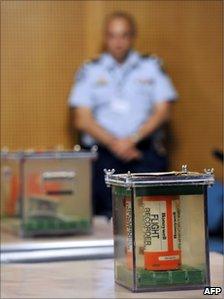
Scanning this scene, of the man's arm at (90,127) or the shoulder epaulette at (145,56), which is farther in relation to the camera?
the shoulder epaulette at (145,56)

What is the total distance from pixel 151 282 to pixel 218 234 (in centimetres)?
61

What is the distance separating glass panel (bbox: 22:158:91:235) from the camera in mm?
2230

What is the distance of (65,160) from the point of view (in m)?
2.27

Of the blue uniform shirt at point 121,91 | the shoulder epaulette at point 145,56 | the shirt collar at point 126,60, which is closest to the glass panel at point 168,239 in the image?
the blue uniform shirt at point 121,91

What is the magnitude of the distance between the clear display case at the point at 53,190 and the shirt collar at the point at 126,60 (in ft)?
5.35

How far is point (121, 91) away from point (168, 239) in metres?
2.76

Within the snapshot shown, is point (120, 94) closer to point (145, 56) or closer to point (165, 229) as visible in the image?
point (145, 56)

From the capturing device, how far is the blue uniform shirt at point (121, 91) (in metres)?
3.68

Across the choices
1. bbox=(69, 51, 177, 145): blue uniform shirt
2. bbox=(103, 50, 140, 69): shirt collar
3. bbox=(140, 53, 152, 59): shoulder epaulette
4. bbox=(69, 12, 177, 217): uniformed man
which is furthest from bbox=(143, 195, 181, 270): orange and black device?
bbox=(140, 53, 152, 59): shoulder epaulette

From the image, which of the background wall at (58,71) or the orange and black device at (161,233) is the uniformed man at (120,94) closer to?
the background wall at (58,71)

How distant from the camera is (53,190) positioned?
2271 millimetres

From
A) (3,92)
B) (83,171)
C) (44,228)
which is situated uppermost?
(3,92)

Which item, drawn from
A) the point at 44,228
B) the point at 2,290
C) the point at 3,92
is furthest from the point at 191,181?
the point at 3,92

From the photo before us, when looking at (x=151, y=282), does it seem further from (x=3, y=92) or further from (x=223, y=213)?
→ (x=3, y=92)
